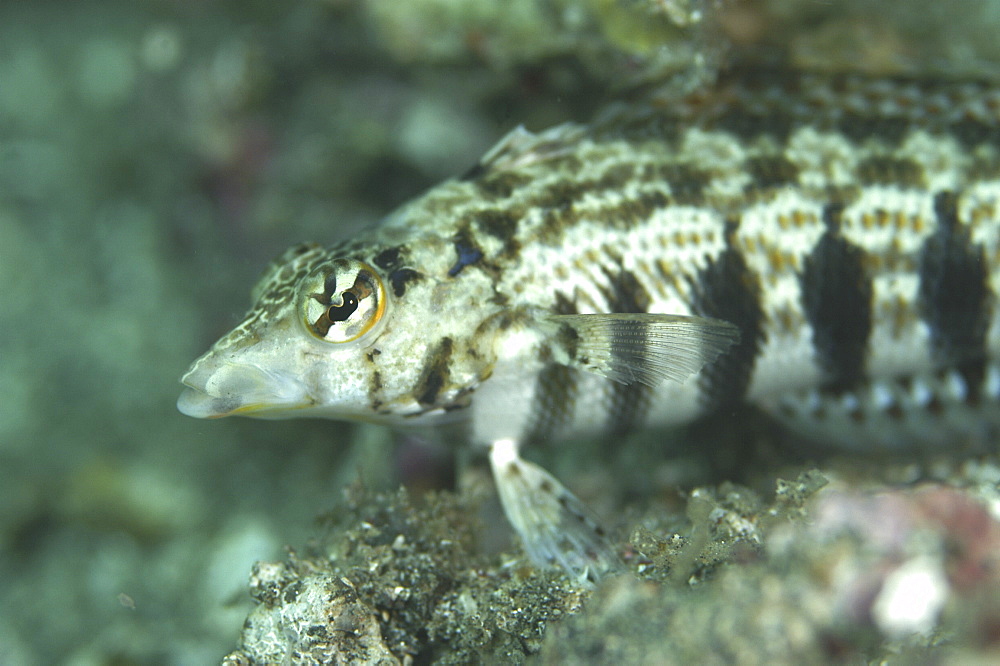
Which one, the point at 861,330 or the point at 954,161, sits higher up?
the point at 954,161

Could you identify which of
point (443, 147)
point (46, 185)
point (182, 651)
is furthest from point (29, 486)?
point (443, 147)

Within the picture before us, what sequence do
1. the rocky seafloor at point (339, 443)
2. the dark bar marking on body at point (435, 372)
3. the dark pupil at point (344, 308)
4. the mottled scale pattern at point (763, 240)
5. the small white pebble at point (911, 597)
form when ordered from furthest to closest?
the mottled scale pattern at point (763, 240), the dark bar marking on body at point (435, 372), the dark pupil at point (344, 308), the rocky seafloor at point (339, 443), the small white pebble at point (911, 597)

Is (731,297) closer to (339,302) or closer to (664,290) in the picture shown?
(664,290)

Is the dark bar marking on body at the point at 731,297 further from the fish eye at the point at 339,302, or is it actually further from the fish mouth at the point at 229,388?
the fish mouth at the point at 229,388

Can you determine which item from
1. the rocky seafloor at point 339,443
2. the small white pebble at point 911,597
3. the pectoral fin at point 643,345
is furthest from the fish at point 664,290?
the small white pebble at point 911,597

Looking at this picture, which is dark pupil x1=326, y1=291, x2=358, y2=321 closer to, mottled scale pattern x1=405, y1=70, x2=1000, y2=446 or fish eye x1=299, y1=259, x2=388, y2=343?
fish eye x1=299, y1=259, x2=388, y2=343

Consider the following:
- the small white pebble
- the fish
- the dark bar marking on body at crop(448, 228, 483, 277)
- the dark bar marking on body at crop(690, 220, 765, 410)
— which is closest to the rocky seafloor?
the small white pebble

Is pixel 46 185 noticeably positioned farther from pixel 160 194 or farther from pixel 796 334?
pixel 796 334

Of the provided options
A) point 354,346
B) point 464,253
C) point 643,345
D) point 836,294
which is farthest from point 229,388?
point 836,294
